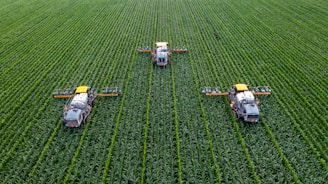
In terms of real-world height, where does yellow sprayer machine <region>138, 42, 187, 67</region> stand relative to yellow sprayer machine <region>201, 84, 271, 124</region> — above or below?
above

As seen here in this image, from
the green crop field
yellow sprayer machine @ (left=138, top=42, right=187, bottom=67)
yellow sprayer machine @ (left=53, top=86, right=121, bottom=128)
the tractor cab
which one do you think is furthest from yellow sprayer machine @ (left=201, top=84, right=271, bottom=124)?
the tractor cab

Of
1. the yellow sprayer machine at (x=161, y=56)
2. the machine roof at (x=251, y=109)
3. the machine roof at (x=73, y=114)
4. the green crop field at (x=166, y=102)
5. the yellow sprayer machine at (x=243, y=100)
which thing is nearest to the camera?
the green crop field at (x=166, y=102)

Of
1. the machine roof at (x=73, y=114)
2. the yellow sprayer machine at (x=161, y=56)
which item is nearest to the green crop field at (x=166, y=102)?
the yellow sprayer machine at (x=161, y=56)

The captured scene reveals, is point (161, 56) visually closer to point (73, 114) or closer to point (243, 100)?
point (243, 100)

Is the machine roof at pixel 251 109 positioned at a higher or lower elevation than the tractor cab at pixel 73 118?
higher

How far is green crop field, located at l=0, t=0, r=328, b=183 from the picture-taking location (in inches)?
479

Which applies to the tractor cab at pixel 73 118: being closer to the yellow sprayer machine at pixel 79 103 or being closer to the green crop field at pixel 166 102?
the yellow sprayer machine at pixel 79 103

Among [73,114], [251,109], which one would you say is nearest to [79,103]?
[73,114]

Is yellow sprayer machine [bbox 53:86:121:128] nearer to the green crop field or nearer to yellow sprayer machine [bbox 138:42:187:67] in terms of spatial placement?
the green crop field

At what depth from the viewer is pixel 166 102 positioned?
16609 mm

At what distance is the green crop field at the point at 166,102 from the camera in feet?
39.9

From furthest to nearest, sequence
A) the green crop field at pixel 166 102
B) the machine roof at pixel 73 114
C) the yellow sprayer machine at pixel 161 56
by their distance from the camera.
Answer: the yellow sprayer machine at pixel 161 56 < the machine roof at pixel 73 114 < the green crop field at pixel 166 102

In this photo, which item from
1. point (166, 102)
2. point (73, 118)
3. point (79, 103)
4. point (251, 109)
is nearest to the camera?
point (73, 118)

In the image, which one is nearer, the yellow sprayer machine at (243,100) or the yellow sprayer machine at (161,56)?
the yellow sprayer machine at (243,100)
